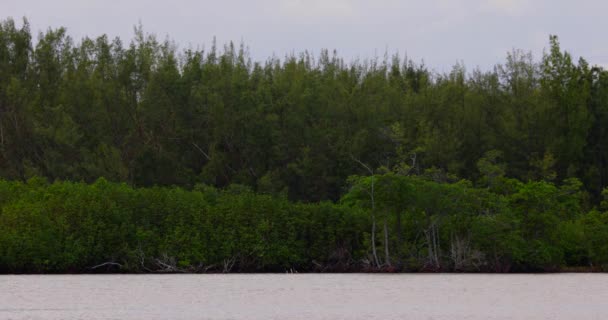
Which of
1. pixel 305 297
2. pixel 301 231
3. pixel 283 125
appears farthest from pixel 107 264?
pixel 283 125

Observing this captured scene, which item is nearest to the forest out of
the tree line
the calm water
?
the tree line

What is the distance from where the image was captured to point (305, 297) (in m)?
21.1

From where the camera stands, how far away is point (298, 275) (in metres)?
29.8

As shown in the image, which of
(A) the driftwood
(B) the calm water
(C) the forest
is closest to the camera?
(B) the calm water

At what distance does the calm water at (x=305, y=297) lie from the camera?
17.5 metres

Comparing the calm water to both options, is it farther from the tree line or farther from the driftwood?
the tree line

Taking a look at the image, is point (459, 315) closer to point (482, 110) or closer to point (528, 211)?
point (528, 211)

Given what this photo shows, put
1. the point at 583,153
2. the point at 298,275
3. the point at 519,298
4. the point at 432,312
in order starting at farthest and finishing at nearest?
the point at 583,153 < the point at 298,275 < the point at 519,298 < the point at 432,312

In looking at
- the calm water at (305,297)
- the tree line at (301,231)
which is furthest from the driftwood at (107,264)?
the calm water at (305,297)

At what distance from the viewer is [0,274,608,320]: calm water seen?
17.5 m

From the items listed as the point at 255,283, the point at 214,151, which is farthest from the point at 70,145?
the point at 255,283

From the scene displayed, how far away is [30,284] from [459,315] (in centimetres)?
1246

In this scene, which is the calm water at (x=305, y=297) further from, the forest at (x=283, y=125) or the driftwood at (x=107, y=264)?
the forest at (x=283, y=125)

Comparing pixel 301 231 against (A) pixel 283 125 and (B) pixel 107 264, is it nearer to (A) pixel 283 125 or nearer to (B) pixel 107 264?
(B) pixel 107 264
